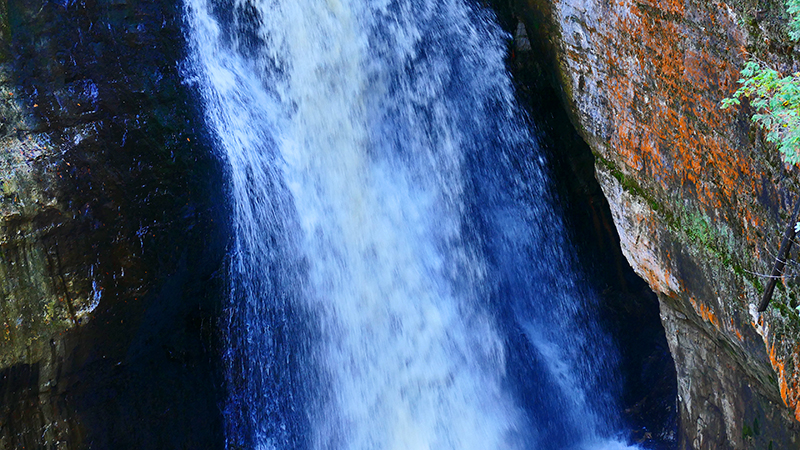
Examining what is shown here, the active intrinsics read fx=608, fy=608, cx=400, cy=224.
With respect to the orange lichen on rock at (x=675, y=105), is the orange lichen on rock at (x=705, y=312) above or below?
below

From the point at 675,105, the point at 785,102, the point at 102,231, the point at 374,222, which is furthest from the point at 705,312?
the point at 102,231

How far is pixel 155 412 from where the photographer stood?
6246 millimetres

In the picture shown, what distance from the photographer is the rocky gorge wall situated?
395 cm

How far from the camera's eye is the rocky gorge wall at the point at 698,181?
3.95 meters

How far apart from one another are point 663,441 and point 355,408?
12.6 feet

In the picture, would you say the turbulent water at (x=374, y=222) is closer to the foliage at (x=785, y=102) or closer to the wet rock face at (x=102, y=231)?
the wet rock face at (x=102, y=231)

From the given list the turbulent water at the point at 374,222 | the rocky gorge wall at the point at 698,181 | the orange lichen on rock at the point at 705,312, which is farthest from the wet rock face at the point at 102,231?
the orange lichen on rock at the point at 705,312

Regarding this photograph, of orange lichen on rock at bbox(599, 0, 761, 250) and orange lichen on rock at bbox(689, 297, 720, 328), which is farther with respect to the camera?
orange lichen on rock at bbox(689, 297, 720, 328)

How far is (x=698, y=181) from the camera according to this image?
4633 mm

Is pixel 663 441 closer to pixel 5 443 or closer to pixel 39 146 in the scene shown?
pixel 5 443

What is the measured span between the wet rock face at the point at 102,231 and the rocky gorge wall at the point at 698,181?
12.9 ft

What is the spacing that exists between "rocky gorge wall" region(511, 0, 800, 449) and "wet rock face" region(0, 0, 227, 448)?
12.9ft

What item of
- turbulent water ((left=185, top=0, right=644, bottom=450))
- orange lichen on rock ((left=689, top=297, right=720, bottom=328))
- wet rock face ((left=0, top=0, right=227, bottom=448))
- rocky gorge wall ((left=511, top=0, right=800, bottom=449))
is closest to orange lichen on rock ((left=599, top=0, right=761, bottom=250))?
rocky gorge wall ((left=511, top=0, right=800, bottom=449))

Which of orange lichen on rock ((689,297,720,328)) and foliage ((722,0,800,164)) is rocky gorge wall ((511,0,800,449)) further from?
foliage ((722,0,800,164))
